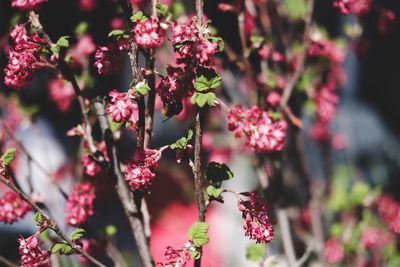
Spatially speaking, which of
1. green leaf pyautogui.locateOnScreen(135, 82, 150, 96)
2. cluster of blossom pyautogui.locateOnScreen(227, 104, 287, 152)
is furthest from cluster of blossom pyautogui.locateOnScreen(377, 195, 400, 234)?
green leaf pyautogui.locateOnScreen(135, 82, 150, 96)

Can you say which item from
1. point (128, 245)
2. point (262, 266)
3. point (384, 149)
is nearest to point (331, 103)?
point (262, 266)

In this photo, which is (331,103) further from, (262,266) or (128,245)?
(128,245)

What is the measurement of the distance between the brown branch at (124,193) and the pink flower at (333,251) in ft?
4.36

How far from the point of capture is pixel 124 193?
1506 millimetres

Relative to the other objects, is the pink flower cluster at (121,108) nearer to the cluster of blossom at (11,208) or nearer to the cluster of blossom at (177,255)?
the cluster of blossom at (177,255)

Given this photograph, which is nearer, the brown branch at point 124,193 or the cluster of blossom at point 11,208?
the brown branch at point 124,193

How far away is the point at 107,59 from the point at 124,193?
1.60ft

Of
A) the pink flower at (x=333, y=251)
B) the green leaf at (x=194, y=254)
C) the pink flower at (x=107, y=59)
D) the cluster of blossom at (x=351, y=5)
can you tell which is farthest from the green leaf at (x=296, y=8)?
the green leaf at (x=194, y=254)

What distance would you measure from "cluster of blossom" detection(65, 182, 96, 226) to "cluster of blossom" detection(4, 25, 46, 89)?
521mm

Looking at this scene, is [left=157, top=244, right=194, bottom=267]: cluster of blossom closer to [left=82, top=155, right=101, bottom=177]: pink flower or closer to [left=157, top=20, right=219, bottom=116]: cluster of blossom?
[left=157, top=20, right=219, bottom=116]: cluster of blossom

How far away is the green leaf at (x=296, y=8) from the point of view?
283cm

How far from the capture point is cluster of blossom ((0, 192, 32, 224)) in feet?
5.33

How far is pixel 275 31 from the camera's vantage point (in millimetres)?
2336

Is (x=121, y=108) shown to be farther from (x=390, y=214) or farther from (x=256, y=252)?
(x=390, y=214)
